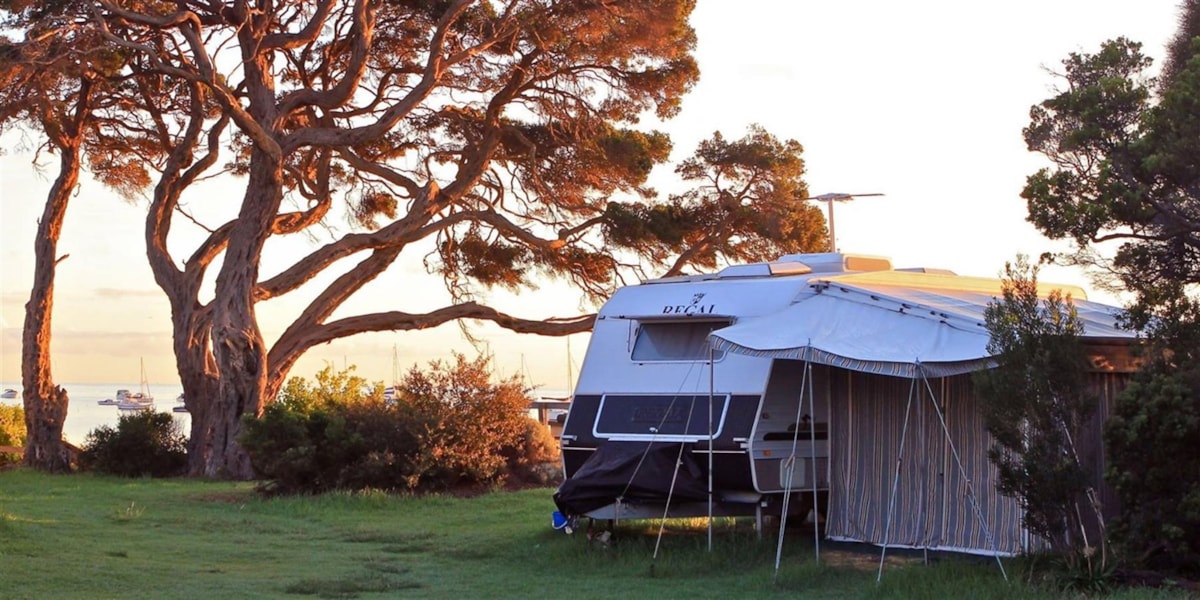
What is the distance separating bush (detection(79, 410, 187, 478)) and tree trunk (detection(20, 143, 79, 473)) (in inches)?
70.5

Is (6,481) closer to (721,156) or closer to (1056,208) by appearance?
(721,156)

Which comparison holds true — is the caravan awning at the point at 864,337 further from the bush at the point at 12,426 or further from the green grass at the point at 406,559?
the bush at the point at 12,426

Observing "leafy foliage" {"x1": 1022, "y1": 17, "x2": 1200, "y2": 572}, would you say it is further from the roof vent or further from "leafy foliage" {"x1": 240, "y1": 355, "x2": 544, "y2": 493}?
"leafy foliage" {"x1": 240, "y1": 355, "x2": 544, "y2": 493}

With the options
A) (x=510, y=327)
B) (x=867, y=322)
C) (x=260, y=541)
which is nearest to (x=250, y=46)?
(x=510, y=327)

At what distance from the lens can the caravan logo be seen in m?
14.2

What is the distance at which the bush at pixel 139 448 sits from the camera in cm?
2538

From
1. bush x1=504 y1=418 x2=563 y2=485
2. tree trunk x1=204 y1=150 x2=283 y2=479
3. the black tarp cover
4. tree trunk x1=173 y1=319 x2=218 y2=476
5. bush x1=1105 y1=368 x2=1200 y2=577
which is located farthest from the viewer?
tree trunk x1=173 y1=319 x2=218 y2=476

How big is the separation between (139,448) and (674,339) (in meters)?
14.2

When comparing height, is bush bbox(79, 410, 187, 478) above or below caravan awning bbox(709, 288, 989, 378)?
below

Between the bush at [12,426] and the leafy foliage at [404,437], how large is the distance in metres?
11.4

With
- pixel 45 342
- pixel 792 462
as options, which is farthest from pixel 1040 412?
pixel 45 342

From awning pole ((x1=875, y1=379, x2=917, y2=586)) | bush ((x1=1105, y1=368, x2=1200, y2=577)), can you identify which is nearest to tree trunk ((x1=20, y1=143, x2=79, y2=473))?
awning pole ((x1=875, y1=379, x2=917, y2=586))

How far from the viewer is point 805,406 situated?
13852mm

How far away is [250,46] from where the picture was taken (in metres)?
24.4
